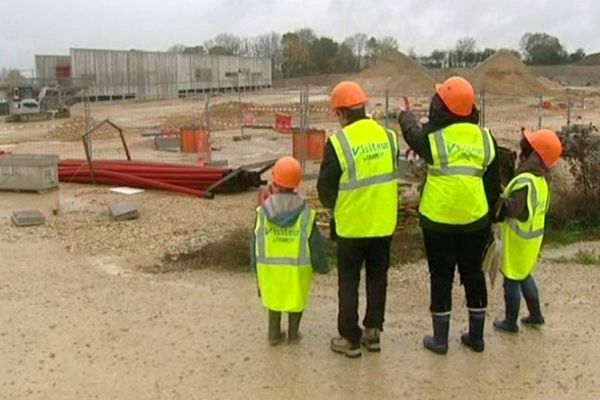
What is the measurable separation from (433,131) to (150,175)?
29.8ft

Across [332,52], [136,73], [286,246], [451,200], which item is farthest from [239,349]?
[332,52]

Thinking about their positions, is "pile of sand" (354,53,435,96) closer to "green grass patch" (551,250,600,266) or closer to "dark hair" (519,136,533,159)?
"green grass patch" (551,250,600,266)

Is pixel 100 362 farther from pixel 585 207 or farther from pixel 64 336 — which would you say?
pixel 585 207

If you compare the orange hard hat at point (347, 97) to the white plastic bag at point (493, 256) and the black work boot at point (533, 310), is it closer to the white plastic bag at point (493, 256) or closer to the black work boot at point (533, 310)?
the white plastic bag at point (493, 256)

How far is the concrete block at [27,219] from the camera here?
9945 mm

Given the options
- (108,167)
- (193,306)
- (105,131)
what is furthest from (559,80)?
(193,306)

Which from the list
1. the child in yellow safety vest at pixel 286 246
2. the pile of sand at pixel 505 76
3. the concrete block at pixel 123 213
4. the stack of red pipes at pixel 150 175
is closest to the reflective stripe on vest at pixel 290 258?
the child in yellow safety vest at pixel 286 246

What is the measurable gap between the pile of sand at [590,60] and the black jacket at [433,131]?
367ft

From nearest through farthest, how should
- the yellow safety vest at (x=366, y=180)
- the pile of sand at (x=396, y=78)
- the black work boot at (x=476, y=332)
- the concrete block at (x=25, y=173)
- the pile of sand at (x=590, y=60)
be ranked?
the yellow safety vest at (x=366, y=180)
the black work boot at (x=476, y=332)
the concrete block at (x=25, y=173)
the pile of sand at (x=396, y=78)
the pile of sand at (x=590, y=60)

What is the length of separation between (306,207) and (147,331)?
5.49 feet

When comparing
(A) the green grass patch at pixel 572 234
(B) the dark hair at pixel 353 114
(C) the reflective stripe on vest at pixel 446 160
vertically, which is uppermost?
(B) the dark hair at pixel 353 114

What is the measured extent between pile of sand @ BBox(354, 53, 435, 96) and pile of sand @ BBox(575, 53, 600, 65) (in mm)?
47979

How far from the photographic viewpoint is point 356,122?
473 centimetres

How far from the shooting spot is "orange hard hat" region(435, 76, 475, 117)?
4582 millimetres
